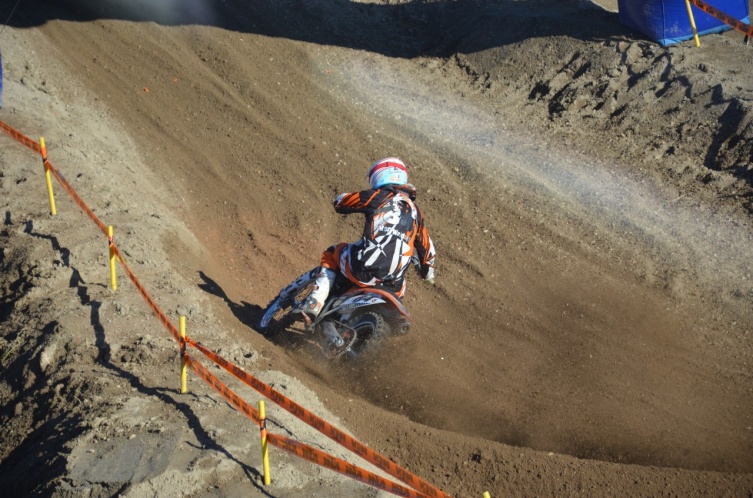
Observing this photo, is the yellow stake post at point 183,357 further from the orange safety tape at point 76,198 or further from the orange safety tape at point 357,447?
the orange safety tape at point 76,198

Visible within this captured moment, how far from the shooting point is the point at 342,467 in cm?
519

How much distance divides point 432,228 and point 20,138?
5.66 m

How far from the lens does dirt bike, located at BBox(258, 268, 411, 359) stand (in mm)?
8008

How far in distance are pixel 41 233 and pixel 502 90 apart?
9.10 meters

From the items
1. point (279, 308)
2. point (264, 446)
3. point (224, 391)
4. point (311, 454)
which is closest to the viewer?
point (311, 454)

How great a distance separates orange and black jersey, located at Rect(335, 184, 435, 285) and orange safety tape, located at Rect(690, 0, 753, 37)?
8.30 m

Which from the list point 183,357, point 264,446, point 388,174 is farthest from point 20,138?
point 264,446

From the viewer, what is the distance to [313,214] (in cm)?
1181

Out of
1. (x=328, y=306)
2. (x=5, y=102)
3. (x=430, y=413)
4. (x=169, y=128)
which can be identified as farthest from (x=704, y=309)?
(x=5, y=102)

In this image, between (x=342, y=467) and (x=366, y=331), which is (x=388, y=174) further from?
(x=342, y=467)

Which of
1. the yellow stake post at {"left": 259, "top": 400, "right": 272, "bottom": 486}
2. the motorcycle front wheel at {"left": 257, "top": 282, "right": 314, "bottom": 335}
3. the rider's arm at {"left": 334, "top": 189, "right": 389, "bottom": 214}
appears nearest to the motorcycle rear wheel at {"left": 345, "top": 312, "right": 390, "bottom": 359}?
the motorcycle front wheel at {"left": 257, "top": 282, "right": 314, "bottom": 335}

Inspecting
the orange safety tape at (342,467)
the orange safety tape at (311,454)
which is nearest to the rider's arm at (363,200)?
the orange safety tape at (311,454)

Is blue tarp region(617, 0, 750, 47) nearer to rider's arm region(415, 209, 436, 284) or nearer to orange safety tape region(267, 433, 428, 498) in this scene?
rider's arm region(415, 209, 436, 284)

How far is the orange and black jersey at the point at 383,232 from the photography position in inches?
316
